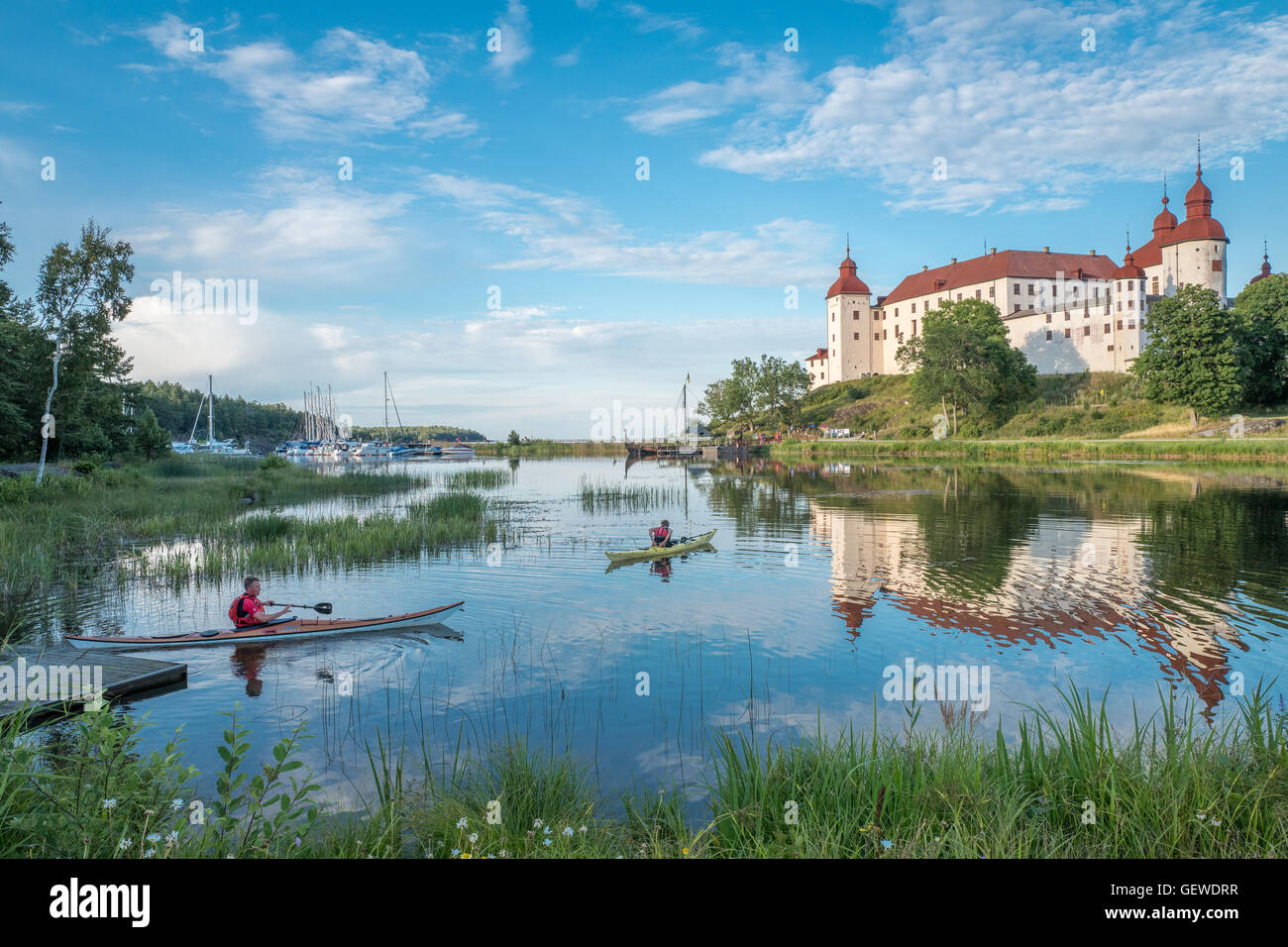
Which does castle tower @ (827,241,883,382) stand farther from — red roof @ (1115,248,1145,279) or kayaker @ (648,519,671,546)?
kayaker @ (648,519,671,546)

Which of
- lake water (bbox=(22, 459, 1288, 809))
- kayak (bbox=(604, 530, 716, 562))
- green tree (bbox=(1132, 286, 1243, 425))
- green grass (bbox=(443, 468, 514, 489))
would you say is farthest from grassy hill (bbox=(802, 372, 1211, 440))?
kayak (bbox=(604, 530, 716, 562))

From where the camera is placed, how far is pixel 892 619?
15.9 metres

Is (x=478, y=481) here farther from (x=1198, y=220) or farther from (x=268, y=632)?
(x=1198, y=220)

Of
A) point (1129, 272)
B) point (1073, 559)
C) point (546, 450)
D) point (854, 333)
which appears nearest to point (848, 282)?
point (854, 333)

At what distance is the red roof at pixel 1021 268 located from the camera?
116 m

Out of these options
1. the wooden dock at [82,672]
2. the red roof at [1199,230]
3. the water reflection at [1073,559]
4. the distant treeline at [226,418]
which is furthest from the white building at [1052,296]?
the distant treeline at [226,418]

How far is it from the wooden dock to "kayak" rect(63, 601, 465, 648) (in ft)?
1.10

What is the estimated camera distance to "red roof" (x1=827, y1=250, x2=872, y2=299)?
13688 cm

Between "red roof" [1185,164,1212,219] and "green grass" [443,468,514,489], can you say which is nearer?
"green grass" [443,468,514,489]

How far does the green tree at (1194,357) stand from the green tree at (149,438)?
288ft
